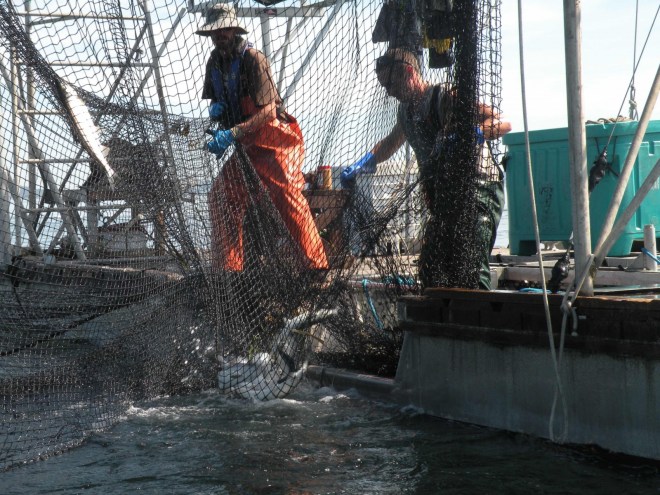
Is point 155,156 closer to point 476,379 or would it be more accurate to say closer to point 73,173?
point 73,173

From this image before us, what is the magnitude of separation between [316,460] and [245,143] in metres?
2.34

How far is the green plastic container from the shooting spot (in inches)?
271

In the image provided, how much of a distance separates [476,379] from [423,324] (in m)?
0.47

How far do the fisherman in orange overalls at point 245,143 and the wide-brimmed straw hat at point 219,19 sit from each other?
0.09 metres

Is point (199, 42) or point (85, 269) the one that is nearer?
point (199, 42)

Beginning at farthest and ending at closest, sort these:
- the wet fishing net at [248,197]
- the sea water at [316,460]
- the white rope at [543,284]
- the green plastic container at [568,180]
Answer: the green plastic container at [568,180] < the wet fishing net at [248,197] < the white rope at [543,284] < the sea water at [316,460]

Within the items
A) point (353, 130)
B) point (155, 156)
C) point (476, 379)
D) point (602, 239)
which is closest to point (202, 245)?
point (155, 156)

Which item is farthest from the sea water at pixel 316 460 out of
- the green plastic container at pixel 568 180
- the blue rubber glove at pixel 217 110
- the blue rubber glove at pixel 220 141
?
the green plastic container at pixel 568 180

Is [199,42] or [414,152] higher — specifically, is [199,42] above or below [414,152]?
above

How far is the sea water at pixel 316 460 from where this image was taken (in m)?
4.29

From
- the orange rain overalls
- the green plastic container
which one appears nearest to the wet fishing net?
the orange rain overalls

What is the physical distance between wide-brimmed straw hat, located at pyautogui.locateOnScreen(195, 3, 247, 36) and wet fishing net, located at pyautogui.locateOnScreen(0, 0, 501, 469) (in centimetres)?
1

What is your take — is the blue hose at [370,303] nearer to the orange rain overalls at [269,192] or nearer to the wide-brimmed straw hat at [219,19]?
the orange rain overalls at [269,192]

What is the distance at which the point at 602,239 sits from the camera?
4.54 metres
